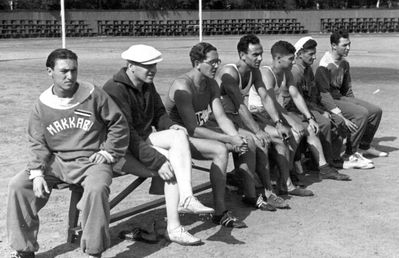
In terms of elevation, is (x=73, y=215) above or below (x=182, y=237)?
above

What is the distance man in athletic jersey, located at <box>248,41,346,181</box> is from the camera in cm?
758

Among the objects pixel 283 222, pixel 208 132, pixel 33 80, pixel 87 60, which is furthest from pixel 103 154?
pixel 87 60

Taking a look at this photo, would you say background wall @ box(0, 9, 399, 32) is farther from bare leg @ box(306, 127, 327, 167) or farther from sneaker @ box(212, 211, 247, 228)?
sneaker @ box(212, 211, 247, 228)

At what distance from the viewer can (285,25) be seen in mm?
58406

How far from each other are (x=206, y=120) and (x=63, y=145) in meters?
1.99

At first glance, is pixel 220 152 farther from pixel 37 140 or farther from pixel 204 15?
pixel 204 15

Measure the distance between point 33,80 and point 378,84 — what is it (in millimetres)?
9427

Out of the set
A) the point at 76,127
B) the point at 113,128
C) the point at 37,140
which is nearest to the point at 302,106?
the point at 113,128

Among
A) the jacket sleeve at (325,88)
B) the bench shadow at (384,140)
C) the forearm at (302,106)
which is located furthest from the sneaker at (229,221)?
the bench shadow at (384,140)

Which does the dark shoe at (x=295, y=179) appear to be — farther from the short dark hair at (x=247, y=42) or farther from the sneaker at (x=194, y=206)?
the sneaker at (x=194, y=206)

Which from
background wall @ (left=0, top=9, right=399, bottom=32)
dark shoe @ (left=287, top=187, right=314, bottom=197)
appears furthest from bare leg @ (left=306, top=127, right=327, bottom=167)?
background wall @ (left=0, top=9, right=399, bottom=32)

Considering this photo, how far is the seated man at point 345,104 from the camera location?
8734 mm

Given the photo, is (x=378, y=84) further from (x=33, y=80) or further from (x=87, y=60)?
(x=87, y=60)

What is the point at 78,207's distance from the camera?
15.8ft
